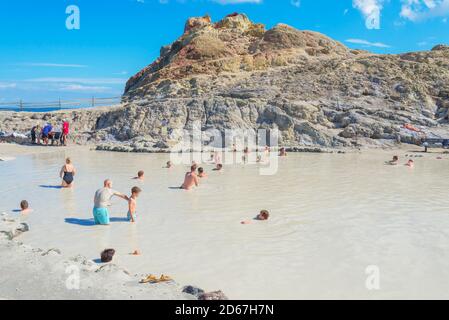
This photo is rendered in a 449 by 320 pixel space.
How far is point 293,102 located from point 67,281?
77.1 ft

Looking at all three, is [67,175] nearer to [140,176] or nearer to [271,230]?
[140,176]

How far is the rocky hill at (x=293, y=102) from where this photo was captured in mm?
26203

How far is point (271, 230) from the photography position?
8.94 m

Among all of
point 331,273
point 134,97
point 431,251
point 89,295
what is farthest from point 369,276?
point 134,97

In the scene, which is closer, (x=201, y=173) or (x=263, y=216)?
(x=263, y=216)

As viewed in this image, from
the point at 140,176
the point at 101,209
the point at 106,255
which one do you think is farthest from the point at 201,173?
the point at 106,255

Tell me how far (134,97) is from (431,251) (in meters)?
31.7

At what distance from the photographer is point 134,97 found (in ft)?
120

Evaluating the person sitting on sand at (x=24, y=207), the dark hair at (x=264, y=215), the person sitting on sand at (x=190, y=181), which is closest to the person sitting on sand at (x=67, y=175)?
the person sitting on sand at (x=24, y=207)

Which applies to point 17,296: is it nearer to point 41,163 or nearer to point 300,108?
point 41,163

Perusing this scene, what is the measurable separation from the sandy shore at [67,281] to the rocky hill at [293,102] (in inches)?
718

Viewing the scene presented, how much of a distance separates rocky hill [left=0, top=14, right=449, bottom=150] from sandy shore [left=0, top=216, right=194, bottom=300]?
18.2 m

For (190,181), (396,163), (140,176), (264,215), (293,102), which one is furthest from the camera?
(293,102)

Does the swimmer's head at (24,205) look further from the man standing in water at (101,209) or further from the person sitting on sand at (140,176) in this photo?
the person sitting on sand at (140,176)
